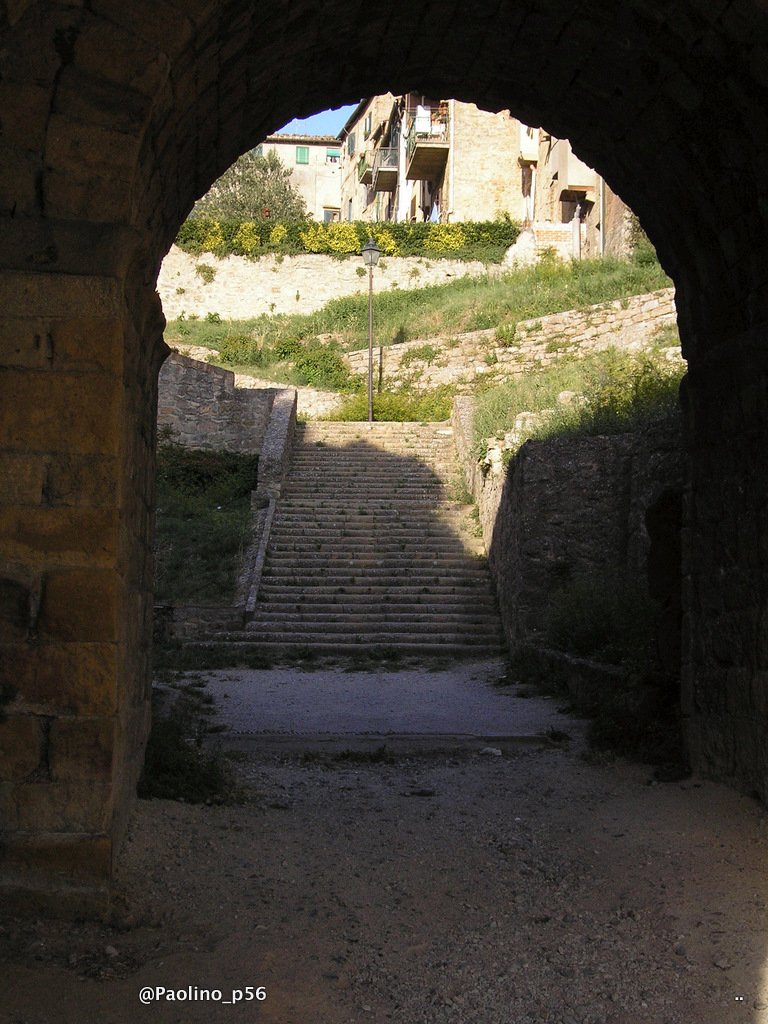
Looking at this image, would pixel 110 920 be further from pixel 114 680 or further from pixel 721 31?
pixel 721 31

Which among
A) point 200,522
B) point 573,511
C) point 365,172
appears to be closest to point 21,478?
point 573,511

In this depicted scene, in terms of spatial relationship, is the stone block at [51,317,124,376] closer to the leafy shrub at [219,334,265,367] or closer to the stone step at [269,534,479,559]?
the stone step at [269,534,479,559]

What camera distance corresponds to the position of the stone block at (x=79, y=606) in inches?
146

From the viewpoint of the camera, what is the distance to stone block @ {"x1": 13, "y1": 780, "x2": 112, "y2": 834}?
3.67 metres

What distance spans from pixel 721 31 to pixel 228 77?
88.7 inches

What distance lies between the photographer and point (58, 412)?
12.3ft

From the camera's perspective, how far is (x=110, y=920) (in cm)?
368

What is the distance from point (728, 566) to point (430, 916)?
2.50m

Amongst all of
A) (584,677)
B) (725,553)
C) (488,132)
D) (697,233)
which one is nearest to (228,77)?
(697,233)

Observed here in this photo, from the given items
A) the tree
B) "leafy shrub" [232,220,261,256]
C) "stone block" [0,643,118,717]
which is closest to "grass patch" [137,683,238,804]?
"stone block" [0,643,118,717]

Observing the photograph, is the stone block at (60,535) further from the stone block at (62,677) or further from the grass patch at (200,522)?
the grass patch at (200,522)

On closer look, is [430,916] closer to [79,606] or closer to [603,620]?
[79,606]

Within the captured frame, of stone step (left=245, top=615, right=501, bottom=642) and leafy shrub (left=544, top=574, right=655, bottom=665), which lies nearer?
leafy shrub (left=544, top=574, right=655, bottom=665)

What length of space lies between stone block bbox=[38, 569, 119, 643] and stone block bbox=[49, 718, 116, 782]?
304 millimetres
